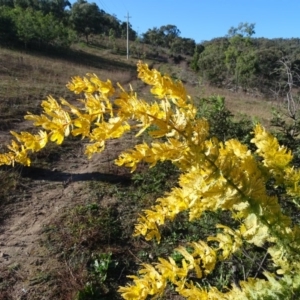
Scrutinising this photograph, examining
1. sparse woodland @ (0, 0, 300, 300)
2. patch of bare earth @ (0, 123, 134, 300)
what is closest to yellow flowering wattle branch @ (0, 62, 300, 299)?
sparse woodland @ (0, 0, 300, 300)

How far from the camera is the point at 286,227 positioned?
138 centimetres

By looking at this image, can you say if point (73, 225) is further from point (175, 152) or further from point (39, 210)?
point (175, 152)

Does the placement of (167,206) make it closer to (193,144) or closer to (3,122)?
(193,144)

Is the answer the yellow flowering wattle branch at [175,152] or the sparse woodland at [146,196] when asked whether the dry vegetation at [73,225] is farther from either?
the yellow flowering wattle branch at [175,152]

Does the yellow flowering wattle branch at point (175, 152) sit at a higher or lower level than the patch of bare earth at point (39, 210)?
higher

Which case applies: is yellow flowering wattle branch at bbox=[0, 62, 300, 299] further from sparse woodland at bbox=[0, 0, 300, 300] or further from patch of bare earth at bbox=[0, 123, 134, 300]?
patch of bare earth at bbox=[0, 123, 134, 300]

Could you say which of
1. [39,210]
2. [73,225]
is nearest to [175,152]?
[73,225]

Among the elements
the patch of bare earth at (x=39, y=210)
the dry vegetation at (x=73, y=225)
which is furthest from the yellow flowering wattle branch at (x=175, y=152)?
the patch of bare earth at (x=39, y=210)

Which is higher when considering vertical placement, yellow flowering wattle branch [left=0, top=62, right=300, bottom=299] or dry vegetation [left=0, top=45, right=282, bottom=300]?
yellow flowering wattle branch [left=0, top=62, right=300, bottom=299]

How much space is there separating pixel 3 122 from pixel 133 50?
4210 centimetres

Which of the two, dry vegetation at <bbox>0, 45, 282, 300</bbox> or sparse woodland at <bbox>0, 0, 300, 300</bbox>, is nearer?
sparse woodland at <bbox>0, 0, 300, 300</bbox>

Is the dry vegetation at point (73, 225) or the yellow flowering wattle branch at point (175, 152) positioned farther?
the dry vegetation at point (73, 225)

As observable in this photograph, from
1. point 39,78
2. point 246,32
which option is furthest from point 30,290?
point 246,32

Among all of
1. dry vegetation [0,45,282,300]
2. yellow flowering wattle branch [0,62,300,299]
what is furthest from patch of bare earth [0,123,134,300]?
yellow flowering wattle branch [0,62,300,299]
